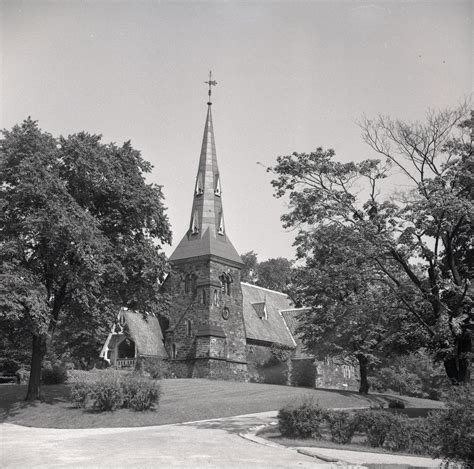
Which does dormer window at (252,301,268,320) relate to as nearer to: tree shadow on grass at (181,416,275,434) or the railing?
the railing

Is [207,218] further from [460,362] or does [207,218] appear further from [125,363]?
[460,362]

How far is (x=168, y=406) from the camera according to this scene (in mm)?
23531

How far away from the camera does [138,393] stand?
22094mm

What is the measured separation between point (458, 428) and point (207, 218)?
1600 inches

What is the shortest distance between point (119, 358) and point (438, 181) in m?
33.3

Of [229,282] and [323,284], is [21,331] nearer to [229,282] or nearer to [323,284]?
[323,284]

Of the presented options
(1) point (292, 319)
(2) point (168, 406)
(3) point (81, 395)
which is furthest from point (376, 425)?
(1) point (292, 319)

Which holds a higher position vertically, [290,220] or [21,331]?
[290,220]

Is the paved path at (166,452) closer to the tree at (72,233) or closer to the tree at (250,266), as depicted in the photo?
the tree at (72,233)


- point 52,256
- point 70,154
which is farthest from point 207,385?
point 70,154

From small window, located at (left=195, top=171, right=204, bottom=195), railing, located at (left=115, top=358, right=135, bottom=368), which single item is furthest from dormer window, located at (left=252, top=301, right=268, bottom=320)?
railing, located at (left=115, top=358, right=135, bottom=368)

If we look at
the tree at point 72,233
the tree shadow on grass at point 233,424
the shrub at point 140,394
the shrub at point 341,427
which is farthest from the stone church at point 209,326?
the shrub at point 341,427

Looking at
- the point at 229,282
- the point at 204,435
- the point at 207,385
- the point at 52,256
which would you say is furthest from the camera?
the point at 229,282

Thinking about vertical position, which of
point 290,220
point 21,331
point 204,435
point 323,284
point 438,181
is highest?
point 438,181
